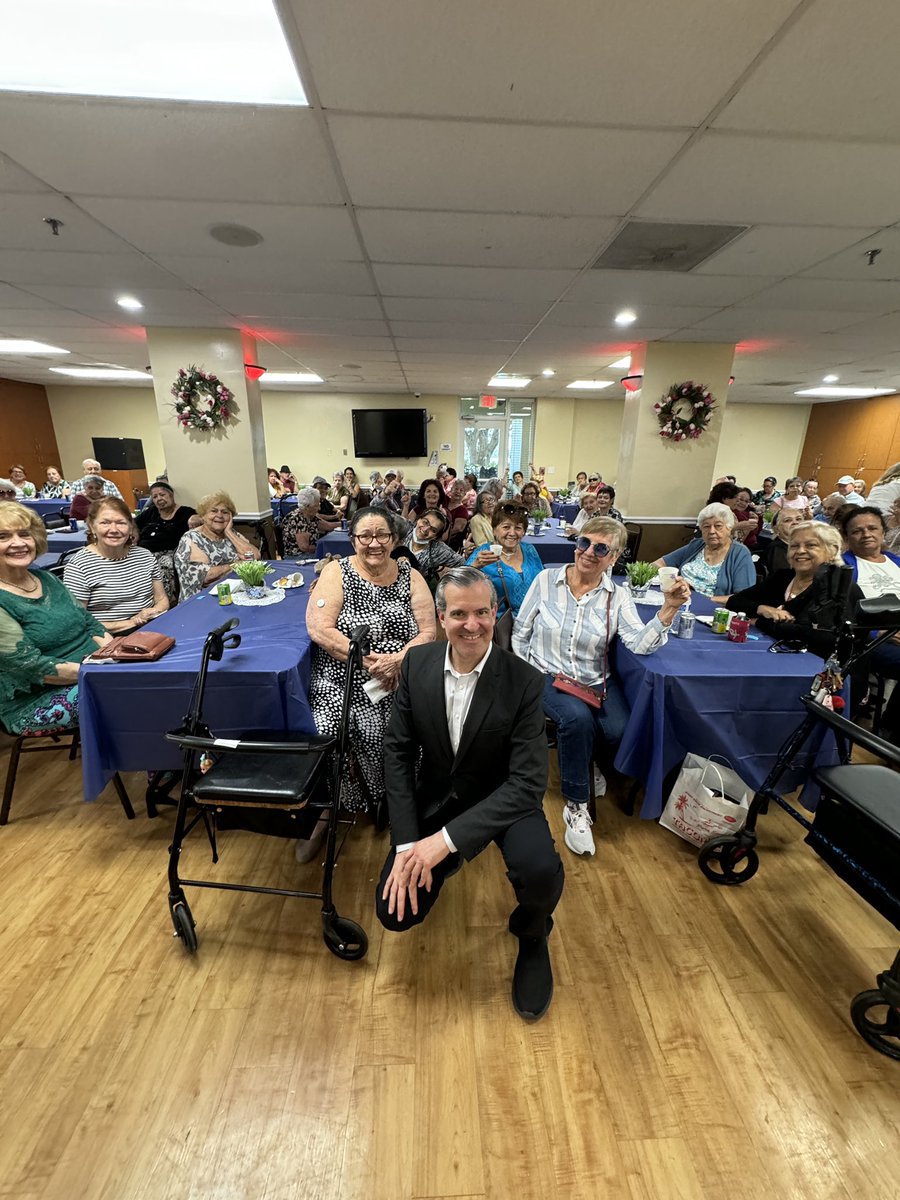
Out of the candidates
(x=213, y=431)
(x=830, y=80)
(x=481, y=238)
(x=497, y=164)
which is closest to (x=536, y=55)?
(x=497, y=164)

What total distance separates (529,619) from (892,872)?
146cm

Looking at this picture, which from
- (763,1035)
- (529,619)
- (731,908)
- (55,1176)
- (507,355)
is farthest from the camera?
(507,355)

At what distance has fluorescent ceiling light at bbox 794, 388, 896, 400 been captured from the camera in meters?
8.64

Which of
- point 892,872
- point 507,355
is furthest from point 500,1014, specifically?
point 507,355

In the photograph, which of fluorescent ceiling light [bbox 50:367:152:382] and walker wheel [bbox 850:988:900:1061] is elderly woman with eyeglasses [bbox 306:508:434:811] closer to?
walker wheel [bbox 850:988:900:1061]

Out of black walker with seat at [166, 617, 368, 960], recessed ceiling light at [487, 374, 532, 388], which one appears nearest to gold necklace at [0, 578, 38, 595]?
black walker with seat at [166, 617, 368, 960]

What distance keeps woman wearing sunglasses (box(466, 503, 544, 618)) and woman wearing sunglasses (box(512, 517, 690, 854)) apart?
1.83 feet

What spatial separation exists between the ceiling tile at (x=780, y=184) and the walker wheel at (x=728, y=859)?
8.98 ft

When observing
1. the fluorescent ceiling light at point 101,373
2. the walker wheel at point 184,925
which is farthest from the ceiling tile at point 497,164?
the fluorescent ceiling light at point 101,373

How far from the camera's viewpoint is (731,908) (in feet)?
5.85

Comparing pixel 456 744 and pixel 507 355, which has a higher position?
pixel 507 355

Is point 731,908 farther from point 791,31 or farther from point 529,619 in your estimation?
point 791,31

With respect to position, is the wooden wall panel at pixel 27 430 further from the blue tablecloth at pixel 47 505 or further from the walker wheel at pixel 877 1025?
the walker wheel at pixel 877 1025

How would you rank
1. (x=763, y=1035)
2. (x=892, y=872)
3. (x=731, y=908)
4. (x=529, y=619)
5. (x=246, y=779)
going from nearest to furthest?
(x=892, y=872)
(x=763, y=1035)
(x=246, y=779)
(x=731, y=908)
(x=529, y=619)
